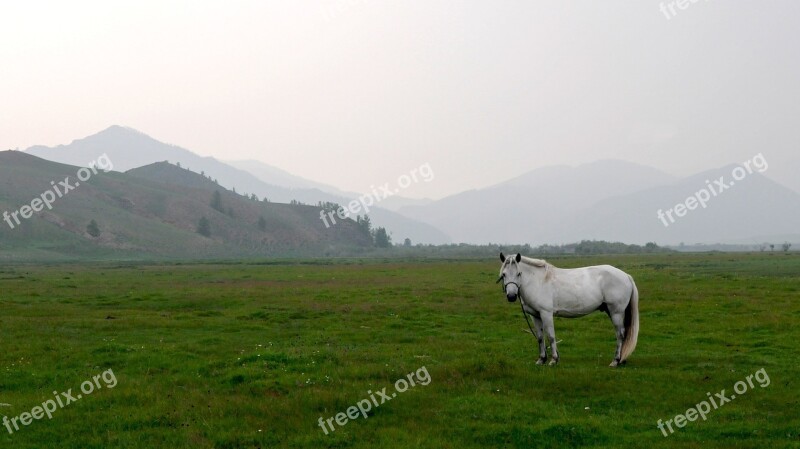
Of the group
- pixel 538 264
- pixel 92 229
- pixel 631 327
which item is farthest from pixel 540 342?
pixel 92 229

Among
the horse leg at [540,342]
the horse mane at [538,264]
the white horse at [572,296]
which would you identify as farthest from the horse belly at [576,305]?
the horse mane at [538,264]

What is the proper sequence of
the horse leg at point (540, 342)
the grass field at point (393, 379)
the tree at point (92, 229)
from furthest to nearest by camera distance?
the tree at point (92, 229), the horse leg at point (540, 342), the grass field at point (393, 379)

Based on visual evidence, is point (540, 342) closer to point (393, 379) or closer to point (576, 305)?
point (576, 305)

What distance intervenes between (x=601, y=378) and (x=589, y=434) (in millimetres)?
4403

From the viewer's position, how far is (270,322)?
98.8 ft

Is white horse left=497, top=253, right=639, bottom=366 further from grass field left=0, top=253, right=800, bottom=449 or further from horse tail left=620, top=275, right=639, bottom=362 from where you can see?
grass field left=0, top=253, right=800, bottom=449

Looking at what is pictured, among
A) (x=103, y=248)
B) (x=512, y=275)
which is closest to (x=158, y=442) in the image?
(x=512, y=275)

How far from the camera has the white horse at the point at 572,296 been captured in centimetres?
1806

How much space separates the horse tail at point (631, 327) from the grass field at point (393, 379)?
1.52ft

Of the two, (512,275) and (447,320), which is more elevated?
(512,275)

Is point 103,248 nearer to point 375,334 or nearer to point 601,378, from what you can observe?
point 375,334

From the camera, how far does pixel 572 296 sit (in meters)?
18.3

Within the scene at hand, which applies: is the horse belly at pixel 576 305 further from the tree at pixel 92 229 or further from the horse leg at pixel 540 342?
the tree at pixel 92 229

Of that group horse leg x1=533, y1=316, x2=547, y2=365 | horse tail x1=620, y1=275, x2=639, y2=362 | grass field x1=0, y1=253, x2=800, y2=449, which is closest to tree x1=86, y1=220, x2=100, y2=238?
grass field x1=0, y1=253, x2=800, y2=449
